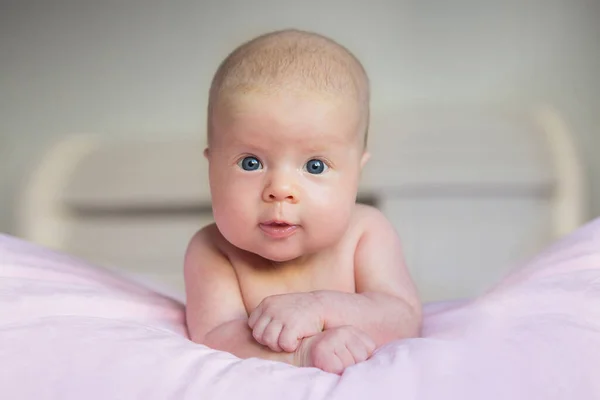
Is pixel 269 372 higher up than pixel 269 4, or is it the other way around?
pixel 269 4

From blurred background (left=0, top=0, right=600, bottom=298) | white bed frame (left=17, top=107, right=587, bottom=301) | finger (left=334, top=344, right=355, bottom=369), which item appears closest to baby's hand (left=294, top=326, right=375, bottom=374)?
finger (left=334, top=344, right=355, bottom=369)

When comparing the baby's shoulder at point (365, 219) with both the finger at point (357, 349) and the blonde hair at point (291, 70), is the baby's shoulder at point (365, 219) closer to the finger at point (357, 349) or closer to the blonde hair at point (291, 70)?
the blonde hair at point (291, 70)

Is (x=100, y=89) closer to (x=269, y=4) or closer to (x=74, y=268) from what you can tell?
(x=269, y=4)

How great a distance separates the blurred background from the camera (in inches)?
71.7

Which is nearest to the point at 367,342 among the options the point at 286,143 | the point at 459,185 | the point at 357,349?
the point at 357,349

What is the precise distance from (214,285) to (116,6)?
1.33 metres

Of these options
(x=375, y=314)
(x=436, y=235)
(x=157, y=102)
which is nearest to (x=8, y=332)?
(x=375, y=314)

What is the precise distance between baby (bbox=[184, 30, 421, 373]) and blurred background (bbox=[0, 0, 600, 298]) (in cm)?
98

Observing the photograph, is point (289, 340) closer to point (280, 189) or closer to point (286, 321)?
point (286, 321)

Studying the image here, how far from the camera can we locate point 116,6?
2053mm

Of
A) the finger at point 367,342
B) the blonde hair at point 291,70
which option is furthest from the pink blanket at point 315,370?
the blonde hair at point 291,70

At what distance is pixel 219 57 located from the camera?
2.02 m

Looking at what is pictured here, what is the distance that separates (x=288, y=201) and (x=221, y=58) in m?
1.24

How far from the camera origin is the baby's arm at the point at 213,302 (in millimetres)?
854
